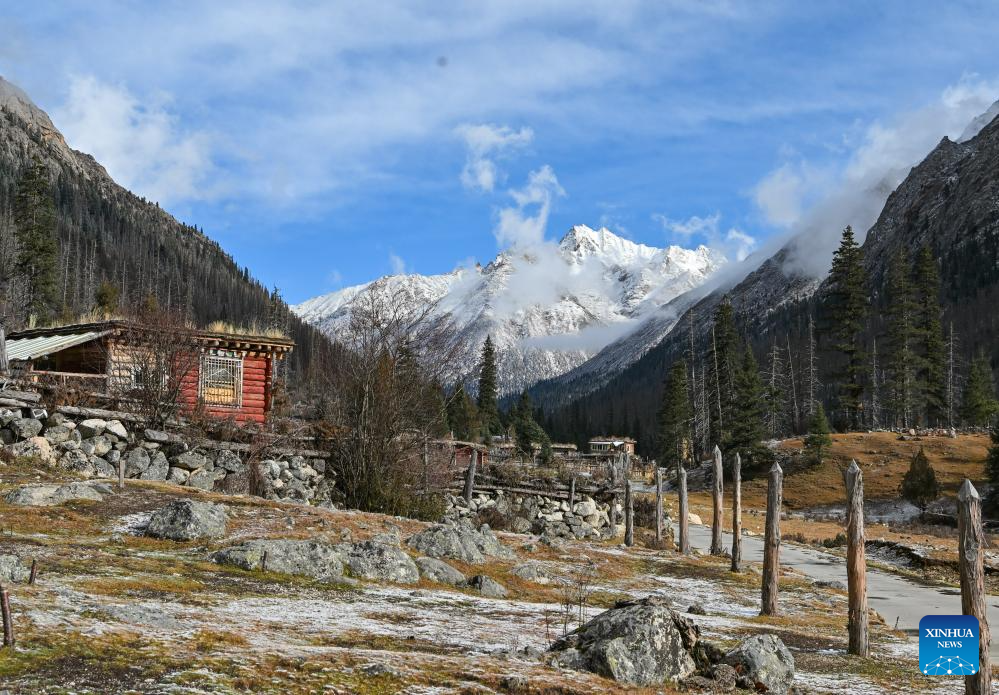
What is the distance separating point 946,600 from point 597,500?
19.2 m

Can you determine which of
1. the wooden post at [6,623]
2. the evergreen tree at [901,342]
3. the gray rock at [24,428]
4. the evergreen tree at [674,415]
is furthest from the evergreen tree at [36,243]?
the evergreen tree at [901,342]

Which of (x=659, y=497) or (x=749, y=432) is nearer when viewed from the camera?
(x=659, y=497)

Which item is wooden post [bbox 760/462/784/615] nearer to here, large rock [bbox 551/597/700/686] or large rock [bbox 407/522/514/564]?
large rock [bbox 407/522/514/564]

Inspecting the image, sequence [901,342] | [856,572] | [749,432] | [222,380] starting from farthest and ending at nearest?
[901,342] → [749,432] → [222,380] → [856,572]

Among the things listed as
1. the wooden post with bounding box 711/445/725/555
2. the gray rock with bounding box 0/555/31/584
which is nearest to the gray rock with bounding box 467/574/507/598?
the gray rock with bounding box 0/555/31/584

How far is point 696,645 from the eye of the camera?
381 inches

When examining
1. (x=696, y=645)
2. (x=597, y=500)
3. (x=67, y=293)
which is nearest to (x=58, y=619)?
(x=696, y=645)

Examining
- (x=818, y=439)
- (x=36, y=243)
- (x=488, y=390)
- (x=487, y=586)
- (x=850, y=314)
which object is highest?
(x=36, y=243)

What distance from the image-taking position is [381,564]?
1514cm

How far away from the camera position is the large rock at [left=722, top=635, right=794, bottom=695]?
9.06m

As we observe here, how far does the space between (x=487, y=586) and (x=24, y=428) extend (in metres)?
15.9

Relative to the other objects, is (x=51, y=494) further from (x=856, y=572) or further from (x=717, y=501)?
(x=717, y=501)

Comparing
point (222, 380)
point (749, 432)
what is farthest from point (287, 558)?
point (749, 432)

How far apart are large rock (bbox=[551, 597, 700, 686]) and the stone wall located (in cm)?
1751
